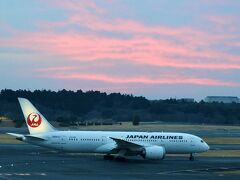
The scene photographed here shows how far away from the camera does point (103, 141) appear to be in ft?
170

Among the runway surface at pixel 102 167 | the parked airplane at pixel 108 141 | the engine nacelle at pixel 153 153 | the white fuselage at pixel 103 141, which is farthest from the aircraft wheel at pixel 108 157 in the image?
the engine nacelle at pixel 153 153

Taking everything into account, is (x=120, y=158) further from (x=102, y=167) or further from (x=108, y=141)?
(x=102, y=167)

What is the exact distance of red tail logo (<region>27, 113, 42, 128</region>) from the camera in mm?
Answer: 52656

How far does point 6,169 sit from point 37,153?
1582cm

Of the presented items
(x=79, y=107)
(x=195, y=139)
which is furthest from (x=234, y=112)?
(x=195, y=139)

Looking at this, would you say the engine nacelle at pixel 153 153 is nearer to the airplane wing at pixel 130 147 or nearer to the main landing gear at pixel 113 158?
the airplane wing at pixel 130 147

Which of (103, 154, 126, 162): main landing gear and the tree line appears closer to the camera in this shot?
(103, 154, 126, 162): main landing gear

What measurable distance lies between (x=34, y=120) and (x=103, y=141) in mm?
5692

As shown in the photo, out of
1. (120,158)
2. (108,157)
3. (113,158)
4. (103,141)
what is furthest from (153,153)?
(103,141)

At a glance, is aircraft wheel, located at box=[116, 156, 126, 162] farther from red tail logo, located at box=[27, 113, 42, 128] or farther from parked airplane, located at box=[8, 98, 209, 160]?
red tail logo, located at box=[27, 113, 42, 128]

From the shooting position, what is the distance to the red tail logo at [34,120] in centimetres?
5266

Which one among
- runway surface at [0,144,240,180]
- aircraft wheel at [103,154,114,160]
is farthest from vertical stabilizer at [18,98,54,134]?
aircraft wheel at [103,154,114,160]

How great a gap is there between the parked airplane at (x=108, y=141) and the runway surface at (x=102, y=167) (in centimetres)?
74

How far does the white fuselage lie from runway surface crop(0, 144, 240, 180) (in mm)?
827
